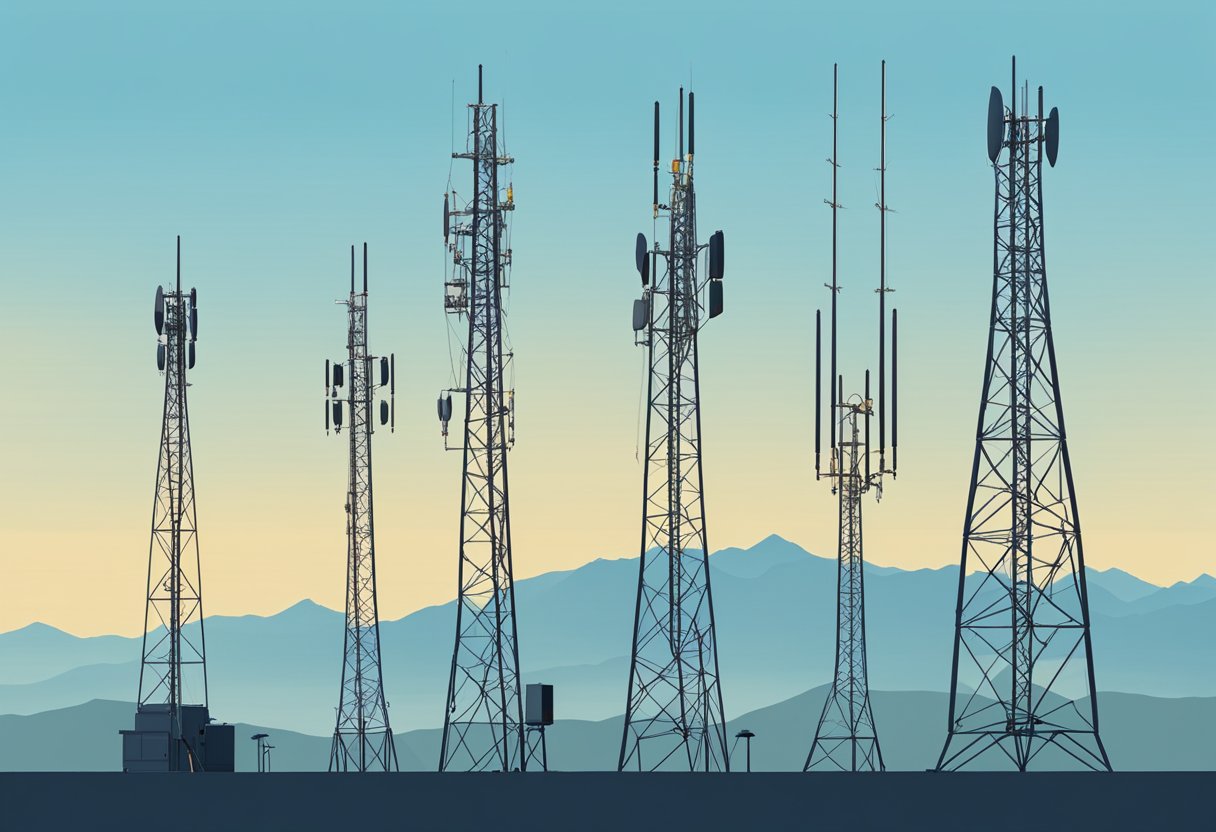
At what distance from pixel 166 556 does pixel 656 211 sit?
2226 centimetres

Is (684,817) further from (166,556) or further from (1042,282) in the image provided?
(166,556)

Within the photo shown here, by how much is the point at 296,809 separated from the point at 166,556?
26.5 meters

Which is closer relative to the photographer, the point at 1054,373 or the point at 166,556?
the point at 1054,373

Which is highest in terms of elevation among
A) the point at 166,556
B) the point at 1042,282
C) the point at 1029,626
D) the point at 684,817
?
the point at 1042,282

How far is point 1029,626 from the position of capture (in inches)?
2128

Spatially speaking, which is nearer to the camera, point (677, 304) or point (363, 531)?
point (677, 304)

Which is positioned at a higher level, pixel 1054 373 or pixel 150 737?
pixel 1054 373

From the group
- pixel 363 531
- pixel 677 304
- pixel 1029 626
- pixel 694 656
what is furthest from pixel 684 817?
pixel 363 531

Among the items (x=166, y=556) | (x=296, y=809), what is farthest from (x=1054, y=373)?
(x=166, y=556)

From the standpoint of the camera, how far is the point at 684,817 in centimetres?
4397

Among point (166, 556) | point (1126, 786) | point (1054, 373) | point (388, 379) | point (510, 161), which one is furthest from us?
point (388, 379)

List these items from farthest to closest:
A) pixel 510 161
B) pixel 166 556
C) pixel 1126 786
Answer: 1. pixel 166 556
2. pixel 510 161
3. pixel 1126 786

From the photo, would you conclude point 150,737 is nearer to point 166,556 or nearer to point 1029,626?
point 166,556

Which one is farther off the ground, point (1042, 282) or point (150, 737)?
point (1042, 282)
